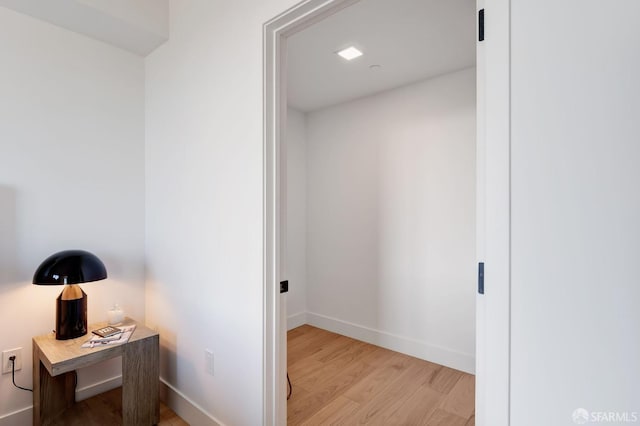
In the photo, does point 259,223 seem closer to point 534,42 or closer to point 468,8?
point 534,42

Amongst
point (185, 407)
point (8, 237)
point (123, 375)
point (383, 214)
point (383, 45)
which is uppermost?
point (383, 45)

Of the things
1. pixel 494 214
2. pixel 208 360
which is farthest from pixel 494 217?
pixel 208 360

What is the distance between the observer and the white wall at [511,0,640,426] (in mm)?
715

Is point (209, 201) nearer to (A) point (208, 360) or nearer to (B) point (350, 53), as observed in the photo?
(A) point (208, 360)

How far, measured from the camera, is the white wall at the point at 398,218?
2539mm

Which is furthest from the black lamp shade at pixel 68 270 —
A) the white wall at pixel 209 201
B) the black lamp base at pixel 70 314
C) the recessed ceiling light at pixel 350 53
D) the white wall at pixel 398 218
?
the white wall at pixel 398 218

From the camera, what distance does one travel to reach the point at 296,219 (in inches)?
140

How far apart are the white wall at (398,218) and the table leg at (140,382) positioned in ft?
6.30

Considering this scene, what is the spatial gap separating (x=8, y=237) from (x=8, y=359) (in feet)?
2.26

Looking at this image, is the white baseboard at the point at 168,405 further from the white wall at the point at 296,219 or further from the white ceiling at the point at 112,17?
the white ceiling at the point at 112,17

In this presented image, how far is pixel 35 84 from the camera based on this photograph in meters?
1.84

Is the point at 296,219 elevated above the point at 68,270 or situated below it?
above

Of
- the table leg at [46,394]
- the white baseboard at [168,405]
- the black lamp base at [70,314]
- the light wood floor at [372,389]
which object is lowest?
the light wood floor at [372,389]

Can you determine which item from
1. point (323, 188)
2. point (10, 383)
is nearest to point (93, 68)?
point (10, 383)
